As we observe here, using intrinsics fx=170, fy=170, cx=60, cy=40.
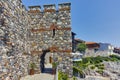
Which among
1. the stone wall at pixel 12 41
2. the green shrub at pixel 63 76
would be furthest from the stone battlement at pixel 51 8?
the green shrub at pixel 63 76

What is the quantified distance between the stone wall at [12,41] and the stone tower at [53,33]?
6.14 feet

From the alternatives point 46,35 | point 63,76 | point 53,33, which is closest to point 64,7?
point 53,33

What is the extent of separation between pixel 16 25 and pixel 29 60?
4550 mm

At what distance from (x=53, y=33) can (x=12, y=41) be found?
5.64m

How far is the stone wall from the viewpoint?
9.01 meters

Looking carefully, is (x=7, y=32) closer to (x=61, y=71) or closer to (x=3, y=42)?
(x=3, y=42)

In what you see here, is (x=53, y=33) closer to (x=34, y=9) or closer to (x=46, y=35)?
Result: (x=46, y=35)

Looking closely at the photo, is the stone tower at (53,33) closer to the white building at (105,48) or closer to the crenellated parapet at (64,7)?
the crenellated parapet at (64,7)

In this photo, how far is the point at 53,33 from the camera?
15641 mm

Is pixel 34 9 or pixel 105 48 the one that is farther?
pixel 105 48

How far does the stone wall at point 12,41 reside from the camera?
9008 mm

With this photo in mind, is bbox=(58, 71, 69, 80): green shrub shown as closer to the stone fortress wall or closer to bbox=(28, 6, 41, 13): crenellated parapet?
the stone fortress wall

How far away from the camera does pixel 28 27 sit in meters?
15.0

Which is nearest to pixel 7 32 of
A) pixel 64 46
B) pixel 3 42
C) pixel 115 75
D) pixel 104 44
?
pixel 3 42
